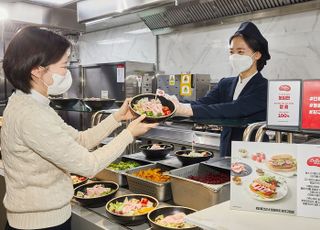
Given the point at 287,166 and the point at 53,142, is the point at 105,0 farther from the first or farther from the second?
the point at 287,166

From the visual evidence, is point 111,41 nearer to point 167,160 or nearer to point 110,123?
point 167,160

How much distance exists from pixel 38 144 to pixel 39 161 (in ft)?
0.43

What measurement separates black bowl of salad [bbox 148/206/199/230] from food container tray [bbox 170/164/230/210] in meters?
0.06

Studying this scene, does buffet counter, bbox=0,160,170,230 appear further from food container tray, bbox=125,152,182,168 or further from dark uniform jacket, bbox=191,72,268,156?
dark uniform jacket, bbox=191,72,268,156

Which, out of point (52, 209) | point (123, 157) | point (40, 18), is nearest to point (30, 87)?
point (52, 209)

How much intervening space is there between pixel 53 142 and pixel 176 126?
319 centimetres

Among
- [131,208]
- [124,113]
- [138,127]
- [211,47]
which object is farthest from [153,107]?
[211,47]

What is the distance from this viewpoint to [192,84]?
4285mm

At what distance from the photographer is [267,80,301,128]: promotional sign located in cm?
134

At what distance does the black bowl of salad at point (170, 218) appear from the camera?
1.55 metres

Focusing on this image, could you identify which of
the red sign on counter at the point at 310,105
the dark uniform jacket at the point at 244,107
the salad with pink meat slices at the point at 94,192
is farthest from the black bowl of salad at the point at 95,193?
the red sign on counter at the point at 310,105

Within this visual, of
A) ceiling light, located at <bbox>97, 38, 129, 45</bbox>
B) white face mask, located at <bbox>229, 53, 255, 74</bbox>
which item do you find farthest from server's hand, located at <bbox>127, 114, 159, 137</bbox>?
ceiling light, located at <bbox>97, 38, 129, 45</bbox>

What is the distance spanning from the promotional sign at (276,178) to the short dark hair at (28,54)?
0.96m

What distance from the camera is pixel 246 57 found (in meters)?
2.19
